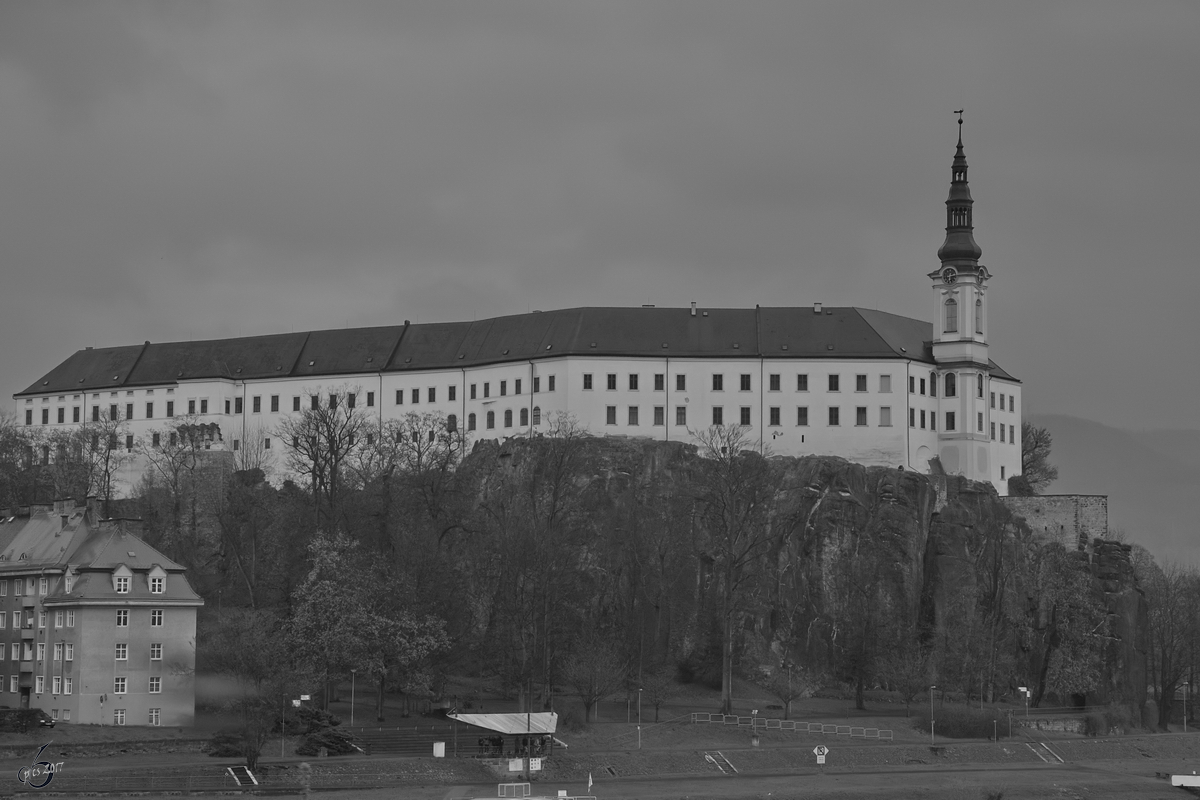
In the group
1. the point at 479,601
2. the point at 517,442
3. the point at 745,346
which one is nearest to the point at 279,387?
the point at 517,442

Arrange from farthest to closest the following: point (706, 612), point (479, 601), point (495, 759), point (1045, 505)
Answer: point (1045, 505) → point (706, 612) → point (479, 601) → point (495, 759)

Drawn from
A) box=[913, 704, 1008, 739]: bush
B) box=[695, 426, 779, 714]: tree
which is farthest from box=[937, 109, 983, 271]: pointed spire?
box=[913, 704, 1008, 739]: bush

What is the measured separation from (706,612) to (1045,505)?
26.3 m

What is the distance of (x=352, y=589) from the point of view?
88.5 metres

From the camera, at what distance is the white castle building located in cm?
12262

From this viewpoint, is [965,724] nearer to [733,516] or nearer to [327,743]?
[733,516]

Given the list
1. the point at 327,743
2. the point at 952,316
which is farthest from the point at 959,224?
the point at 327,743

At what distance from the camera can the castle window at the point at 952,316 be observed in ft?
412

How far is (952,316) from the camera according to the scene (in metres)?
126

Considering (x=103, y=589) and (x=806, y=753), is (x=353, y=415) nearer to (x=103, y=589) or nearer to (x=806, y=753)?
(x=103, y=589)

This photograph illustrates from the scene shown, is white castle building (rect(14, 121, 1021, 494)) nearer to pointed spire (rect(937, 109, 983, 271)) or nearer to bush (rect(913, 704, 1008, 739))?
pointed spire (rect(937, 109, 983, 271))

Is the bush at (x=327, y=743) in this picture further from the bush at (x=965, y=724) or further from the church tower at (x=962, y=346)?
the church tower at (x=962, y=346)

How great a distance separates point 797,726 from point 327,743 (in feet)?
80.8

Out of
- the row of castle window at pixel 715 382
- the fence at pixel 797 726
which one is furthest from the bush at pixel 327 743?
the row of castle window at pixel 715 382
